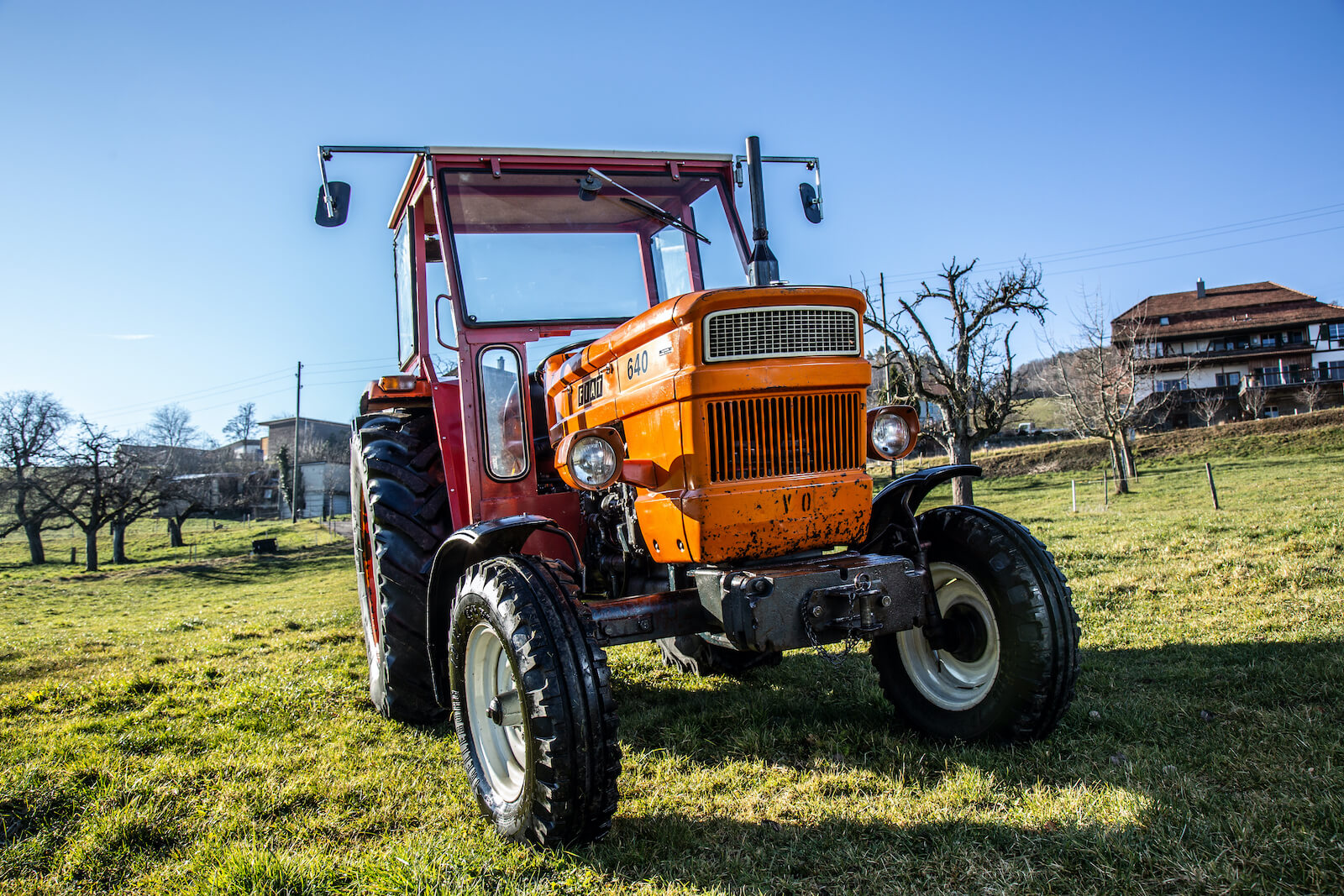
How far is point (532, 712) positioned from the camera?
2646 millimetres

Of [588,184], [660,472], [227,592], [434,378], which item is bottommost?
[227,592]

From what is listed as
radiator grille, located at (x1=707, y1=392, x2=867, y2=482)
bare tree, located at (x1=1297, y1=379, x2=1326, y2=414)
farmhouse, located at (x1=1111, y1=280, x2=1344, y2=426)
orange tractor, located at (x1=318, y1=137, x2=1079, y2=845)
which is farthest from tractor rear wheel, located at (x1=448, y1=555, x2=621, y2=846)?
farmhouse, located at (x1=1111, y1=280, x2=1344, y2=426)

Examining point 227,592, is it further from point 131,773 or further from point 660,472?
point 660,472

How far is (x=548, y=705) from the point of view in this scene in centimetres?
261

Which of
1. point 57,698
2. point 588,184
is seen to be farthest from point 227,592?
point 588,184

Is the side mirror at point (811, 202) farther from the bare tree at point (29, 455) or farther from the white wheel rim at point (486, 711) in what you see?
the bare tree at point (29, 455)

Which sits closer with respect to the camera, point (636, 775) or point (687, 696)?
point (636, 775)

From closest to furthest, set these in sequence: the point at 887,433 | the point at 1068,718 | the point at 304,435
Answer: the point at 887,433, the point at 1068,718, the point at 304,435

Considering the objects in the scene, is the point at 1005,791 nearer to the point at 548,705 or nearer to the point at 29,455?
the point at 548,705

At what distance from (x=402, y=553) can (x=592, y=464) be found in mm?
1486

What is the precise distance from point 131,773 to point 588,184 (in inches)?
134

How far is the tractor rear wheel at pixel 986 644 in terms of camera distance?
10.6 ft

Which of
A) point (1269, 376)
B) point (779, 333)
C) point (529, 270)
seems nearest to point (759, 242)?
point (779, 333)

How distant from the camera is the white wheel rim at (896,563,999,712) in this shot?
3.53 meters
